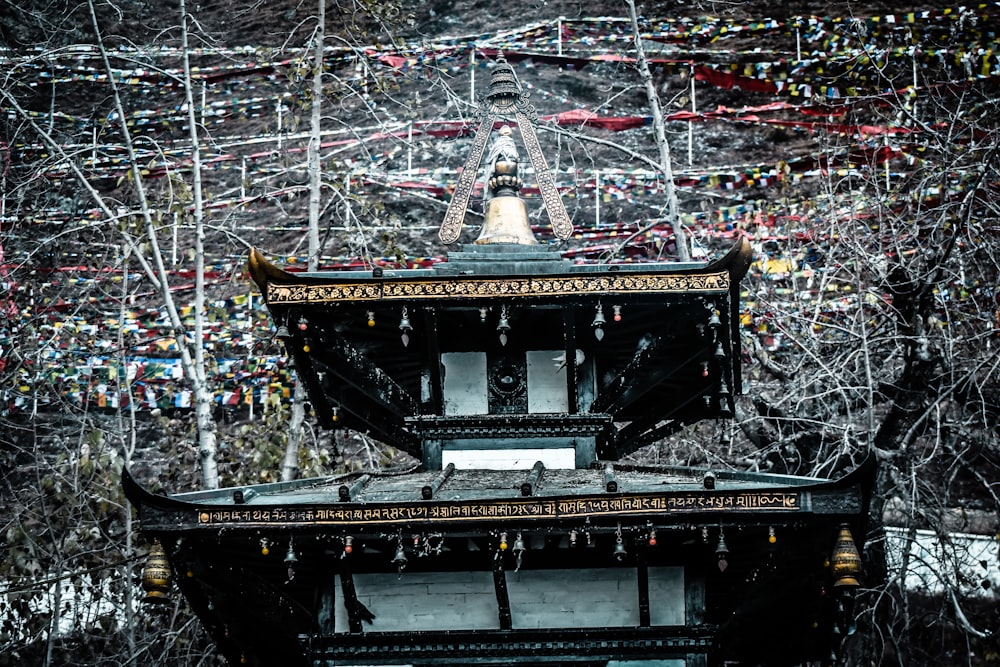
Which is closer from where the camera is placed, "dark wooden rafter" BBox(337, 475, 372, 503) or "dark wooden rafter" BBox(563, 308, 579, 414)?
"dark wooden rafter" BBox(337, 475, 372, 503)

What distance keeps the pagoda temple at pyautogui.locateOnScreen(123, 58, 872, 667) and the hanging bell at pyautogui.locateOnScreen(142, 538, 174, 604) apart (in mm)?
29

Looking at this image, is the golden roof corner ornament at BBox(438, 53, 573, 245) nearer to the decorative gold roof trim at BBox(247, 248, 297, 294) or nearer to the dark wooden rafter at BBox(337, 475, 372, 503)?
the decorative gold roof trim at BBox(247, 248, 297, 294)

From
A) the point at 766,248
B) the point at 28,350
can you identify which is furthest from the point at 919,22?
the point at 28,350

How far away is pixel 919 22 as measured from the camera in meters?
43.1

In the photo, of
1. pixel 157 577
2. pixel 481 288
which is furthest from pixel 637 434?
pixel 157 577

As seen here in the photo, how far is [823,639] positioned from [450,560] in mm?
3643

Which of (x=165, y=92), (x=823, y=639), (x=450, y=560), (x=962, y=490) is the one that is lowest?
(x=962, y=490)

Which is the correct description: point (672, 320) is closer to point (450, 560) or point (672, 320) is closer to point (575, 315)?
point (575, 315)

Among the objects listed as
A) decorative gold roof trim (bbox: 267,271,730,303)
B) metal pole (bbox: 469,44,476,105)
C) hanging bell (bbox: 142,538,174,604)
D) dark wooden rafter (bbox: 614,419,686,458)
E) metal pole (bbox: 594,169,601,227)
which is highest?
metal pole (bbox: 469,44,476,105)

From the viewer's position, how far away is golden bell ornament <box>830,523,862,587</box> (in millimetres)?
9922

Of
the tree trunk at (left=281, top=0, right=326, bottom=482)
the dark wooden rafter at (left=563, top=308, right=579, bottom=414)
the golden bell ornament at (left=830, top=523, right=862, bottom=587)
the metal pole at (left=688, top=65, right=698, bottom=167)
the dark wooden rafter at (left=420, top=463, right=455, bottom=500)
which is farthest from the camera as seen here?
the metal pole at (left=688, top=65, right=698, bottom=167)

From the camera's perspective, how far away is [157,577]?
405 inches

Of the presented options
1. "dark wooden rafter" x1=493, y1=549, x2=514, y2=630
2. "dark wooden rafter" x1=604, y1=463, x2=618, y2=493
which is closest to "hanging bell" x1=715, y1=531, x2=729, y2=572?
"dark wooden rafter" x1=604, y1=463, x2=618, y2=493

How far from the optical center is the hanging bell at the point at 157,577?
1022cm
